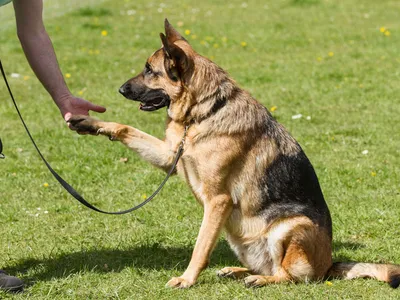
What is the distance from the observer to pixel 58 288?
15.7 ft

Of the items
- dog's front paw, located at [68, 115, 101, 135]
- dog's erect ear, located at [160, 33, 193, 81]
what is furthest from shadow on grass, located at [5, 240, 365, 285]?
dog's erect ear, located at [160, 33, 193, 81]

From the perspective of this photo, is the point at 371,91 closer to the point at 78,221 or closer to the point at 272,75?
the point at 272,75

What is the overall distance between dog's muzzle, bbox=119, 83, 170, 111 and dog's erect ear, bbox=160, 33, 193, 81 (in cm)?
15

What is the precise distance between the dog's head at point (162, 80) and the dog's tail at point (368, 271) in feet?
5.15

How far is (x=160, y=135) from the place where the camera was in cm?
846

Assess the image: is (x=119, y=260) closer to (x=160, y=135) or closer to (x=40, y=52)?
(x=40, y=52)

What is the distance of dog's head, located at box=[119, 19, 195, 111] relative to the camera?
4.88 m

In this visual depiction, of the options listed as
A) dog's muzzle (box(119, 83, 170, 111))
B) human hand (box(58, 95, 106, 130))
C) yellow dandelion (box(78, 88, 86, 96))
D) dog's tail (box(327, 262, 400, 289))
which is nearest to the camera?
dog's tail (box(327, 262, 400, 289))

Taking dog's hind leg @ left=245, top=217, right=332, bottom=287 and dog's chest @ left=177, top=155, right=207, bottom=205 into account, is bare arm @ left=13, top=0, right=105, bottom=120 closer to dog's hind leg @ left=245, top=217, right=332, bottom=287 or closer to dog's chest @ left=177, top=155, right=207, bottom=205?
dog's chest @ left=177, top=155, right=207, bottom=205

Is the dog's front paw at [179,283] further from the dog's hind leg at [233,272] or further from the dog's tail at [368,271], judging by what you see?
the dog's tail at [368,271]

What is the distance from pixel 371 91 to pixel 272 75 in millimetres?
1566

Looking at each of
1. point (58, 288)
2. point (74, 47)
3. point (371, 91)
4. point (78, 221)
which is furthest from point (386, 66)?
point (58, 288)

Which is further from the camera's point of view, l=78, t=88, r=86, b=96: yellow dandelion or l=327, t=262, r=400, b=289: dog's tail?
l=78, t=88, r=86, b=96: yellow dandelion

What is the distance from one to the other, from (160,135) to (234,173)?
3.62 meters
